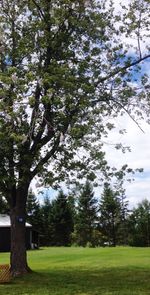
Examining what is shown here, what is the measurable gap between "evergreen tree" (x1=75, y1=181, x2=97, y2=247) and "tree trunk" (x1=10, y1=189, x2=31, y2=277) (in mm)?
62643

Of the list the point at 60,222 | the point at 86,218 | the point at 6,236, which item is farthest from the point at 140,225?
the point at 6,236

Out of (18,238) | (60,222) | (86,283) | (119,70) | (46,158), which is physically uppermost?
(119,70)

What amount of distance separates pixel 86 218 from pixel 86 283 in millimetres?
71922

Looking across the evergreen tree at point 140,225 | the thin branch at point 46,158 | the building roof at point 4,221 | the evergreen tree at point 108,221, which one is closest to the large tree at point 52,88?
the thin branch at point 46,158

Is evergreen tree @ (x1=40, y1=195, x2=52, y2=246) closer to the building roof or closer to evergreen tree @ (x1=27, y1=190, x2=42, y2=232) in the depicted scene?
evergreen tree @ (x1=27, y1=190, x2=42, y2=232)

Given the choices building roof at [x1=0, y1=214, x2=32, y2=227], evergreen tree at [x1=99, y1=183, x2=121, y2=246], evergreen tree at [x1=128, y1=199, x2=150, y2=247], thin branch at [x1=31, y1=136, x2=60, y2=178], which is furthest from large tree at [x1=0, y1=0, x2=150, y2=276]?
evergreen tree at [x1=99, y1=183, x2=121, y2=246]

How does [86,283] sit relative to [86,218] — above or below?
below

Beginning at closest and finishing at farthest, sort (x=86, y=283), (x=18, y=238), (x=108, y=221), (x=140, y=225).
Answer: (x=86, y=283)
(x=18, y=238)
(x=140, y=225)
(x=108, y=221)

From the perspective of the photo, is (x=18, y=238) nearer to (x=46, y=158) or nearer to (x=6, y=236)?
(x=46, y=158)

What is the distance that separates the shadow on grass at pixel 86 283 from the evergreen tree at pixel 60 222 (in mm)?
61688

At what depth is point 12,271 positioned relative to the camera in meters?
26.5

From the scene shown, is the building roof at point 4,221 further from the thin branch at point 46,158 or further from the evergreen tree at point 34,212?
the thin branch at point 46,158

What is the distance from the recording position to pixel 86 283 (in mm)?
21969

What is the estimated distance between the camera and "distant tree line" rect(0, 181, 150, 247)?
3501 inches
